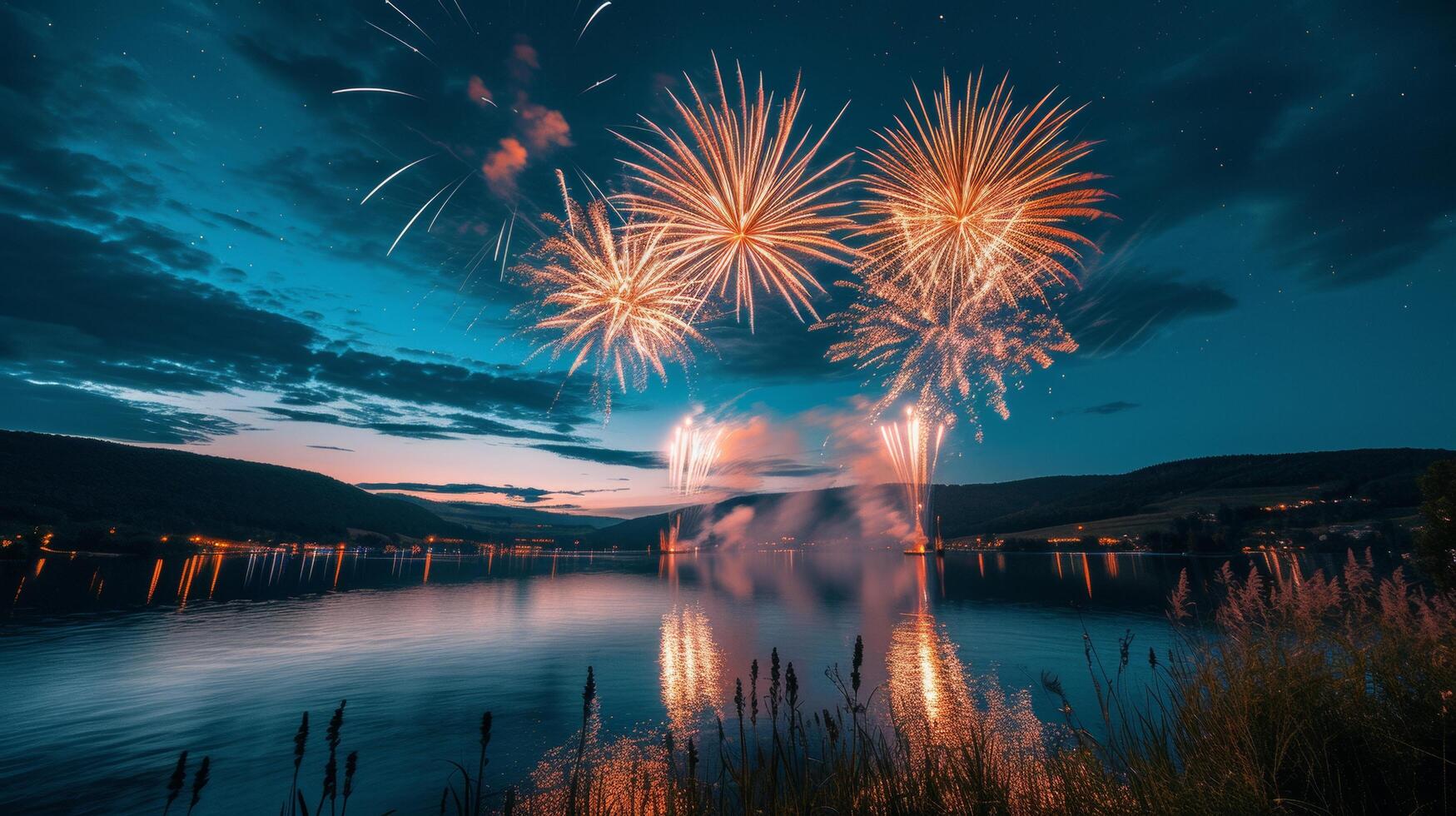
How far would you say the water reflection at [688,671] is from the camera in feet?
78.9

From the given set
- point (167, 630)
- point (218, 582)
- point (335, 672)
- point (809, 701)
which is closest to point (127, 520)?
point (218, 582)

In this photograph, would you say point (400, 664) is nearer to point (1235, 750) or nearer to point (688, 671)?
point (688, 671)

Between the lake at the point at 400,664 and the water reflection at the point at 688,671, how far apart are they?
186mm

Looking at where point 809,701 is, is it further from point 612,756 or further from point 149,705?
point 149,705

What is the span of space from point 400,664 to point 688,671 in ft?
59.2

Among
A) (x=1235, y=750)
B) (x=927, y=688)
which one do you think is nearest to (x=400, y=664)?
(x=927, y=688)

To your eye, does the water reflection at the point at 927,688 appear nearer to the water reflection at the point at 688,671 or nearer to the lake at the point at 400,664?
the lake at the point at 400,664

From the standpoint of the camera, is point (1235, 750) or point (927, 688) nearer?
point (1235, 750)

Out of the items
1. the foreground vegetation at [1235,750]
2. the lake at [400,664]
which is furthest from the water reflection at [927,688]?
the foreground vegetation at [1235,750]

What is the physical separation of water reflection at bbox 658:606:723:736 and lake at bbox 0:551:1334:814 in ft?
0.61

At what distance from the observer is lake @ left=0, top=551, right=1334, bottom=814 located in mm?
18719

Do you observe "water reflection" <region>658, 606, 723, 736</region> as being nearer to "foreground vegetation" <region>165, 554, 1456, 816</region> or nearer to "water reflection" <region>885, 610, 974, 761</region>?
"water reflection" <region>885, 610, 974, 761</region>

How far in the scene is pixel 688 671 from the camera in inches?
1260

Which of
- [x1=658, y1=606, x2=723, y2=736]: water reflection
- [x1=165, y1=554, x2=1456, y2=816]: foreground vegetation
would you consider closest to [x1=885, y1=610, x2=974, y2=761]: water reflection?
[x1=165, y1=554, x2=1456, y2=816]: foreground vegetation
